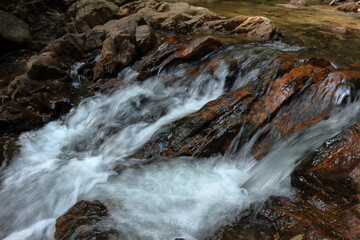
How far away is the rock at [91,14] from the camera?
36.3 feet

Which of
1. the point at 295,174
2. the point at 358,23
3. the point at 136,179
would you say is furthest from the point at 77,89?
the point at 358,23

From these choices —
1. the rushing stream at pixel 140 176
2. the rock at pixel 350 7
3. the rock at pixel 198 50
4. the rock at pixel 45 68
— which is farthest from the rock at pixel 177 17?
the rock at pixel 350 7

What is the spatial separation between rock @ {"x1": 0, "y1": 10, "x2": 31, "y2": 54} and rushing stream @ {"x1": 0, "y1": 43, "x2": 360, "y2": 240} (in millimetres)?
4694

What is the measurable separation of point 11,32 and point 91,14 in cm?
331

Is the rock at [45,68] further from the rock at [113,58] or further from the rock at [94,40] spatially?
the rock at [94,40]

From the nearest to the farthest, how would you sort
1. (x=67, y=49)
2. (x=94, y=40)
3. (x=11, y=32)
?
(x=67, y=49), (x=11, y=32), (x=94, y=40)

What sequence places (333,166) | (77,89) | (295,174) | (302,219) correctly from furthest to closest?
(77,89) < (295,174) < (333,166) < (302,219)

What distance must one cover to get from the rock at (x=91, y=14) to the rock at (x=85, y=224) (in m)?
9.60

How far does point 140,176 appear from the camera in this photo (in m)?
4.36

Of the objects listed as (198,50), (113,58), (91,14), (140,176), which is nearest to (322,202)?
(140,176)

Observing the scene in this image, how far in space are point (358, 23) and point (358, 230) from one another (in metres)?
12.7

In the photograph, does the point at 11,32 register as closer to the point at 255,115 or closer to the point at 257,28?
the point at 257,28

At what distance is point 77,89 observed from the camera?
24.3ft

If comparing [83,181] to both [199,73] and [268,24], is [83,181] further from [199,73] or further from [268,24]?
[268,24]
